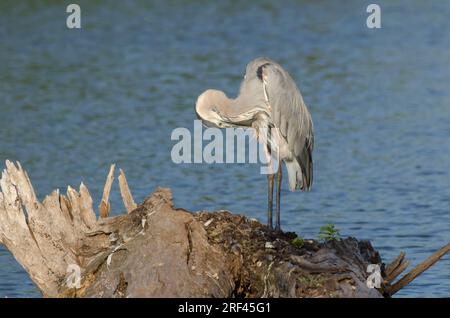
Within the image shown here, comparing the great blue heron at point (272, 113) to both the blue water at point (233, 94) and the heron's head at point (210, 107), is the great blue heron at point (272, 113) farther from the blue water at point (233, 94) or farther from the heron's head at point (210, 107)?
the blue water at point (233, 94)

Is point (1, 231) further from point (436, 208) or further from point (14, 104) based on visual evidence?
point (14, 104)

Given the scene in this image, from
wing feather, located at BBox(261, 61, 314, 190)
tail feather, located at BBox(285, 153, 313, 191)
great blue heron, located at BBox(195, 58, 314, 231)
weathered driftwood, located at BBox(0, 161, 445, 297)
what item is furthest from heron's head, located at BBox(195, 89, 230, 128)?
tail feather, located at BBox(285, 153, 313, 191)

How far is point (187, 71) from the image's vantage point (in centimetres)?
2177

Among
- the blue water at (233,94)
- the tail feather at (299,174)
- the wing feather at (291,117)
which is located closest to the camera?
the wing feather at (291,117)

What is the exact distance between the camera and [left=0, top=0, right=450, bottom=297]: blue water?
14539 millimetres

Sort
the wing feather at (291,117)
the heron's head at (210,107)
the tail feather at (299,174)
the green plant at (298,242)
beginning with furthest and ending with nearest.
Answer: the tail feather at (299,174) < the wing feather at (291,117) < the heron's head at (210,107) < the green plant at (298,242)

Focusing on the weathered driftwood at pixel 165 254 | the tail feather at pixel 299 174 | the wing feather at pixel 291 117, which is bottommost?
the weathered driftwood at pixel 165 254

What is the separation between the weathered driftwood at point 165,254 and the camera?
8852mm

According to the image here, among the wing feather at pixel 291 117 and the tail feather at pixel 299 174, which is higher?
the wing feather at pixel 291 117

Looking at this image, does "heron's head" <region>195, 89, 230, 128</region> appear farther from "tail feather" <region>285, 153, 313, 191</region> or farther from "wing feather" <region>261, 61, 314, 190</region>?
"tail feather" <region>285, 153, 313, 191</region>

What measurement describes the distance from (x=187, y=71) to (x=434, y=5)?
7782 mm

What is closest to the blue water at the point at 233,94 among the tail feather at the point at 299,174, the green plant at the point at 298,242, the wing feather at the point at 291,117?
the tail feather at the point at 299,174

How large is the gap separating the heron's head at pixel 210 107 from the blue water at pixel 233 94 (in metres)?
2.88

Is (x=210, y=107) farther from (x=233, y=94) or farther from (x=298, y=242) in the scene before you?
(x=233, y=94)
